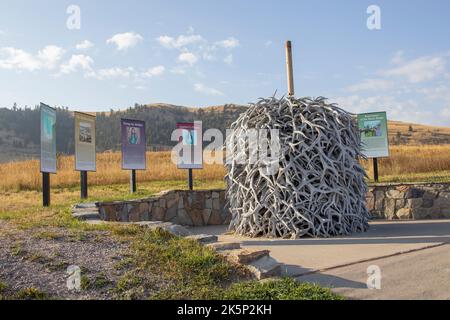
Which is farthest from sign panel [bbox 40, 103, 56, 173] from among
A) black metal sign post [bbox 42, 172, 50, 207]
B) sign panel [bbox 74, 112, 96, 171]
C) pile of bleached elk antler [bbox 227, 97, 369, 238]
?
pile of bleached elk antler [bbox 227, 97, 369, 238]

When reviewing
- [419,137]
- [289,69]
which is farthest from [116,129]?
[289,69]

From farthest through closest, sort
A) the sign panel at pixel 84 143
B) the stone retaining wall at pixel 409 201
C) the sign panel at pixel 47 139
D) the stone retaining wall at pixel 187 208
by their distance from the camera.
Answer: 1. the sign panel at pixel 84 143
2. the stone retaining wall at pixel 409 201
3. the stone retaining wall at pixel 187 208
4. the sign panel at pixel 47 139

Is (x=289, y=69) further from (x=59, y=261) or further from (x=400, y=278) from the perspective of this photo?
(x=59, y=261)

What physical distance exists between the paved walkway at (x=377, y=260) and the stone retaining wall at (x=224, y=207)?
241cm

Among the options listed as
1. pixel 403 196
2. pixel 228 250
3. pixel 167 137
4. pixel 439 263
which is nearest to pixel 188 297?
pixel 228 250

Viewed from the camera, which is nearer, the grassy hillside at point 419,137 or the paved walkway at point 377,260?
the paved walkway at point 377,260

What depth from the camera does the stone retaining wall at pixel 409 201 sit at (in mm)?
12180

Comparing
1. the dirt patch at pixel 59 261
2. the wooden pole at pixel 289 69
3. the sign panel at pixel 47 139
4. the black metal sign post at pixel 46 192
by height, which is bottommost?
the dirt patch at pixel 59 261

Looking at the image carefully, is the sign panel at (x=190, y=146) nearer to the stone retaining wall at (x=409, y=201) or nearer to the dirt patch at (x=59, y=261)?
the stone retaining wall at (x=409, y=201)

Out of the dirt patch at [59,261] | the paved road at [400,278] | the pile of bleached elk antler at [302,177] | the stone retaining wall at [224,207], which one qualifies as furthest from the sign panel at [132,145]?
the paved road at [400,278]

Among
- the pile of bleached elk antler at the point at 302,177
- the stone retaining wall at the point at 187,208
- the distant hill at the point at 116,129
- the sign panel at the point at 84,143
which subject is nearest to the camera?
the pile of bleached elk antler at the point at 302,177

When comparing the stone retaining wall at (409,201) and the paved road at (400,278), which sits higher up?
the stone retaining wall at (409,201)

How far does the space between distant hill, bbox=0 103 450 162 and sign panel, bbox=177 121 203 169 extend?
3015cm

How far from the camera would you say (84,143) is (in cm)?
1363
